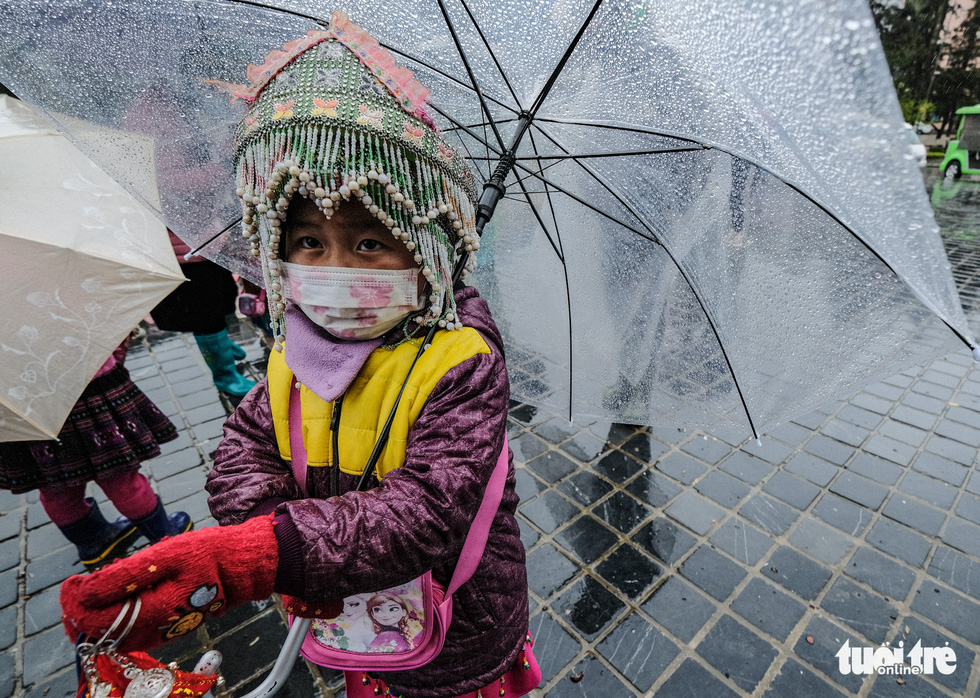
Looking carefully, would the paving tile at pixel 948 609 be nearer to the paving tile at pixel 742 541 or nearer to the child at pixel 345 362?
the paving tile at pixel 742 541

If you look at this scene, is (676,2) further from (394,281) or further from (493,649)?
(493,649)

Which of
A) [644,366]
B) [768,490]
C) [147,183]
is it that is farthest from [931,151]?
[147,183]

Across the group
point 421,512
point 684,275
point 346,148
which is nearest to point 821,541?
point 684,275

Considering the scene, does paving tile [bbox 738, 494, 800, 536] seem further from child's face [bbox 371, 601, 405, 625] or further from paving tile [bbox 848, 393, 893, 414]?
child's face [bbox 371, 601, 405, 625]

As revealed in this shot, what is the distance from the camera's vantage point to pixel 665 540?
9.45ft

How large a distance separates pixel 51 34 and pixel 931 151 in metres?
28.1

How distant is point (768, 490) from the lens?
127 inches

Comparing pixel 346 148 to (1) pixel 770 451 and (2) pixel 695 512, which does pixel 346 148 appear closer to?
(2) pixel 695 512

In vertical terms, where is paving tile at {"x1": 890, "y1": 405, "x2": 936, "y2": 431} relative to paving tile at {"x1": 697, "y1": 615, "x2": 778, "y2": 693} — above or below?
above

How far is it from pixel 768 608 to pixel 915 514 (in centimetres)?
130

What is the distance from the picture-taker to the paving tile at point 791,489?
3.13 metres

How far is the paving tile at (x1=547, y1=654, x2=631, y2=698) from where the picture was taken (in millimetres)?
2166

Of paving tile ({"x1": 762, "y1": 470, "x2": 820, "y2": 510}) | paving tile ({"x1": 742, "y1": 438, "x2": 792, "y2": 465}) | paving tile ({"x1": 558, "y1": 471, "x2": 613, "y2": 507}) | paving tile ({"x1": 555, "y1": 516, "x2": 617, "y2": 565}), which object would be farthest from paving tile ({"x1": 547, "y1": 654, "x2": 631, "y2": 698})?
paving tile ({"x1": 742, "y1": 438, "x2": 792, "y2": 465})

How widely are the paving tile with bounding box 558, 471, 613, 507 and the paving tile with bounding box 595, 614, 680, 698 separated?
2.66 feet
